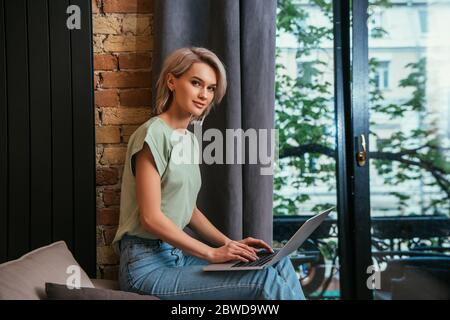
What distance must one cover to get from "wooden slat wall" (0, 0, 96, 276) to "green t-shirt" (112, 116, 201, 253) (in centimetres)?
34

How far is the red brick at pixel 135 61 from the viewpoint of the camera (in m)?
2.21

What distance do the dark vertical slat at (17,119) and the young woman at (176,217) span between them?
1.59ft

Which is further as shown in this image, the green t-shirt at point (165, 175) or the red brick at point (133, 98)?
the red brick at point (133, 98)

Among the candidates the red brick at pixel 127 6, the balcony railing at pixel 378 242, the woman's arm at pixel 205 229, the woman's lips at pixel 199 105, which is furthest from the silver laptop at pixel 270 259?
the balcony railing at pixel 378 242

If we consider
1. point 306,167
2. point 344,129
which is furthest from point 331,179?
point 344,129

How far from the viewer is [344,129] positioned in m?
2.51

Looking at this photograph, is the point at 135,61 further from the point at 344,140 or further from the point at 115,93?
the point at 344,140

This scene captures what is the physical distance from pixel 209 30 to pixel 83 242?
92cm

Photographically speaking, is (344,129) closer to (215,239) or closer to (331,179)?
(331,179)

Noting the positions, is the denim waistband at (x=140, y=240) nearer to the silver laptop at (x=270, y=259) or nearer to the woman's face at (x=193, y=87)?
the silver laptop at (x=270, y=259)

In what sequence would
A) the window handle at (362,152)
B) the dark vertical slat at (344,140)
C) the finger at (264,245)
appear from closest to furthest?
the finger at (264,245)
the window handle at (362,152)
the dark vertical slat at (344,140)

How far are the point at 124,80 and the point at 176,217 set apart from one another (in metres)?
0.62

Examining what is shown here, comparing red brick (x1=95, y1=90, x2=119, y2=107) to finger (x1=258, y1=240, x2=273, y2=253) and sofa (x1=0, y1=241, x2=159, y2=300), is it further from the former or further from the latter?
finger (x1=258, y1=240, x2=273, y2=253)

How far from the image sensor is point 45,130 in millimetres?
2158
